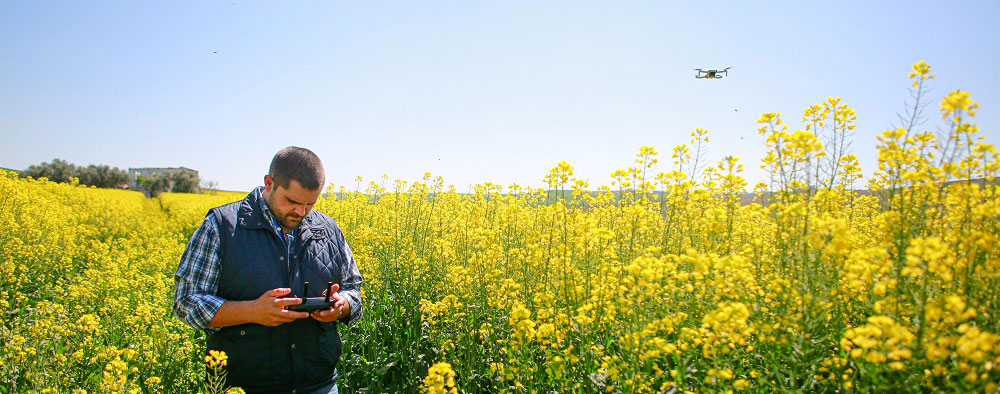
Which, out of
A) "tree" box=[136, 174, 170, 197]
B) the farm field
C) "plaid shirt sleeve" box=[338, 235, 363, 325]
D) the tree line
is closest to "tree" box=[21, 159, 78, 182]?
the tree line

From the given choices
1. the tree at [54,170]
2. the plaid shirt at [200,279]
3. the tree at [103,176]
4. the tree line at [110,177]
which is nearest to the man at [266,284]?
the plaid shirt at [200,279]

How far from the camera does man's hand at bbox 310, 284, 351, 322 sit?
103 inches

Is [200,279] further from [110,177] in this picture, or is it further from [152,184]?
[152,184]

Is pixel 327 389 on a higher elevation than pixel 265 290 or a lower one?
lower

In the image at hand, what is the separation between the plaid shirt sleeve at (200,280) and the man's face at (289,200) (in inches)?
12.1

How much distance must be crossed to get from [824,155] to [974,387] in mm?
1479

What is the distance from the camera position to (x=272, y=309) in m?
2.32

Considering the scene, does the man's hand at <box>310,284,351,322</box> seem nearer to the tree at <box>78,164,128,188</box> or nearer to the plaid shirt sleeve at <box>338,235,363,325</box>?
the plaid shirt sleeve at <box>338,235,363,325</box>

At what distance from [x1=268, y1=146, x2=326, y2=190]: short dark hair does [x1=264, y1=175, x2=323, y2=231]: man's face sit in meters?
0.03

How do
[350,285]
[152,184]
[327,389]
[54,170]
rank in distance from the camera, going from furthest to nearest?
[152,184] → [54,170] → [350,285] → [327,389]

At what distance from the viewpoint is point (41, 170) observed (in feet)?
Result: 109

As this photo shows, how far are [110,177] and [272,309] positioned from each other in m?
47.7

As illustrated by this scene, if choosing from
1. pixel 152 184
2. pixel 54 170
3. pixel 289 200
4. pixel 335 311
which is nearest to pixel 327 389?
pixel 335 311

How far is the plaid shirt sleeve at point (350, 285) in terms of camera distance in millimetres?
2846
